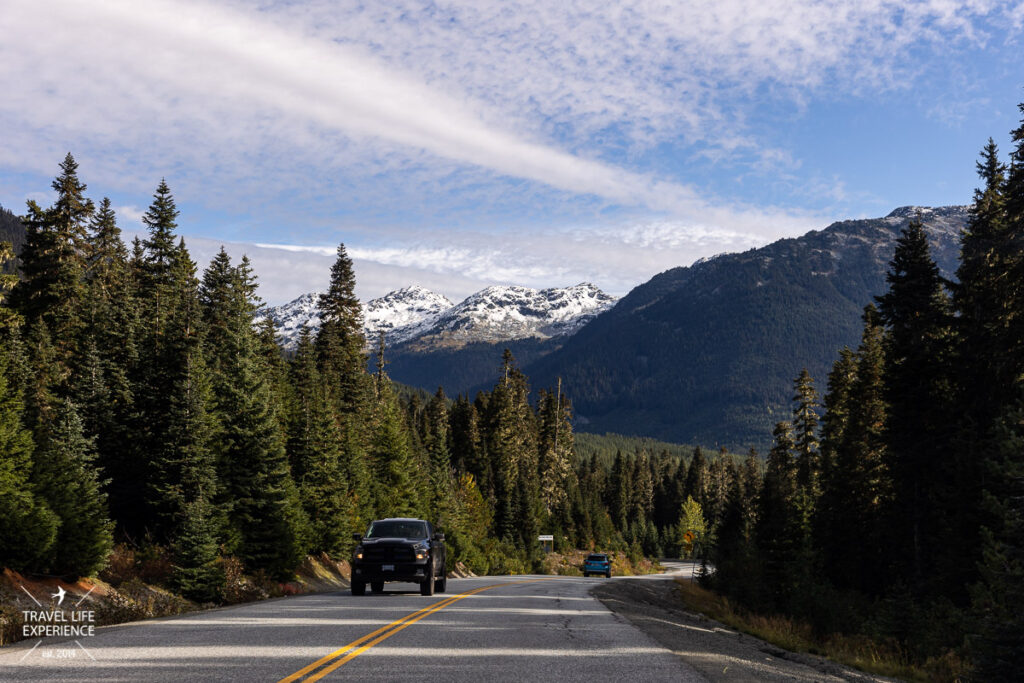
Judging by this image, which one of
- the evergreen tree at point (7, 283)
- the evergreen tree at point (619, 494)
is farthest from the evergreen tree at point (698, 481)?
the evergreen tree at point (7, 283)

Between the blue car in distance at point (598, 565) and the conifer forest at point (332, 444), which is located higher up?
the conifer forest at point (332, 444)

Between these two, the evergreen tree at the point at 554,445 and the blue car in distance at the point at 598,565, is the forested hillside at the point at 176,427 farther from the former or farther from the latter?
the evergreen tree at the point at 554,445

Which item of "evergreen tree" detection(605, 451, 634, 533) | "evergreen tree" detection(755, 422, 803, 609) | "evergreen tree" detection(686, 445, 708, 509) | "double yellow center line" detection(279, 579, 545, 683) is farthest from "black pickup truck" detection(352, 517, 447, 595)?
"evergreen tree" detection(686, 445, 708, 509)

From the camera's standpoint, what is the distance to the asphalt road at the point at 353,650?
326 inches

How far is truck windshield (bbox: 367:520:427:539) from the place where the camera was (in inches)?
846

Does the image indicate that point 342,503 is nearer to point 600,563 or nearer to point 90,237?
point 90,237

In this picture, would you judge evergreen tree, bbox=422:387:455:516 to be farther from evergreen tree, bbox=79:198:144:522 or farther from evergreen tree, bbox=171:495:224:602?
evergreen tree, bbox=171:495:224:602

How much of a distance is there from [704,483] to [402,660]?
165m

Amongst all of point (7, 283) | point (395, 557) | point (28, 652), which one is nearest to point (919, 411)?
point (395, 557)

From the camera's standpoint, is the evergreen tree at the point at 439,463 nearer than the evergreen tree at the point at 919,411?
No

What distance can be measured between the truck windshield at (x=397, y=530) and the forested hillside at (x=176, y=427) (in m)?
4.56

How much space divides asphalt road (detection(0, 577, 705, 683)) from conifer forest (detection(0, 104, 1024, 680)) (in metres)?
5.79

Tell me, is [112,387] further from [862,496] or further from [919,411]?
[862,496]

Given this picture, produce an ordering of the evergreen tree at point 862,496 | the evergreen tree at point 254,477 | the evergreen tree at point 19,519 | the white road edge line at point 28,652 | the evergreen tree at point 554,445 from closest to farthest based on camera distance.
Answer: the white road edge line at point 28,652 < the evergreen tree at point 19,519 < the evergreen tree at point 254,477 < the evergreen tree at point 862,496 < the evergreen tree at point 554,445
